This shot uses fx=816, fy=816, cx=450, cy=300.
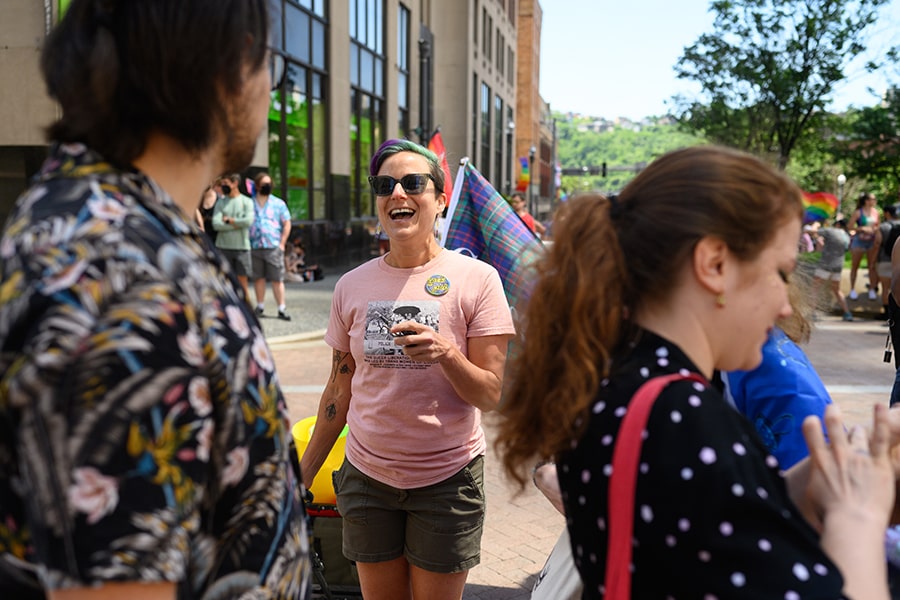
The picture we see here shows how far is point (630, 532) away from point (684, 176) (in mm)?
581

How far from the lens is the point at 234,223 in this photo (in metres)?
11.0

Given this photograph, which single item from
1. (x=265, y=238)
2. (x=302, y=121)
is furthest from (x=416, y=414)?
(x=302, y=121)

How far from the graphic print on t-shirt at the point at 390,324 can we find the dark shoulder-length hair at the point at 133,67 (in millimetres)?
1762

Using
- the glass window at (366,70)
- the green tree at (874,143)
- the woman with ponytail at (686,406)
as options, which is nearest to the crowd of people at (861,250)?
the green tree at (874,143)

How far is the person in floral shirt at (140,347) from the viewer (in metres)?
0.95

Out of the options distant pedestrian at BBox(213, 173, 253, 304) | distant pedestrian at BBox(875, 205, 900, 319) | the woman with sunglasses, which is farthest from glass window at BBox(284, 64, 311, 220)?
the woman with sunglasses

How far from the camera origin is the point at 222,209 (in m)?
11.0

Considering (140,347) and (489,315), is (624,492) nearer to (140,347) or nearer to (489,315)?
(140,347)

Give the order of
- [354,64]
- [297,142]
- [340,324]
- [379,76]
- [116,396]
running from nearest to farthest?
[116,396], [340,324], [297,142], [354,64], [379,76]

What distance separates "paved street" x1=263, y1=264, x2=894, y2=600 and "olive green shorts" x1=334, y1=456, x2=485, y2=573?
0.97 feet

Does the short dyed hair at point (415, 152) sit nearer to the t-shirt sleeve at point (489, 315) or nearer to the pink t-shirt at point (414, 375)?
the pink t-shirt at point (414, 375)

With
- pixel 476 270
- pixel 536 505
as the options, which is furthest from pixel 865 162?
pixel 476 270

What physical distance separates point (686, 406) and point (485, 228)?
3217mm

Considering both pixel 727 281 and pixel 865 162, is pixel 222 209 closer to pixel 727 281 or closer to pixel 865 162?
pixel 727 281
